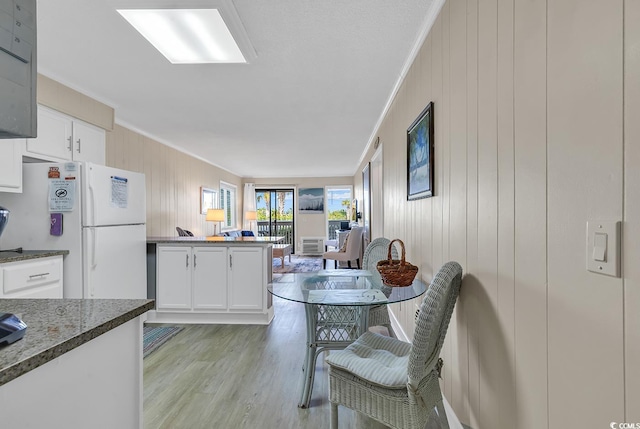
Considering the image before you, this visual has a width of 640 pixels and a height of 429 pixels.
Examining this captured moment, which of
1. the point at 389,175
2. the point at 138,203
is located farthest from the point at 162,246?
the point at 389,175

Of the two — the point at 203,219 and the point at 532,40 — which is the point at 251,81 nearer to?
the point at 532,40

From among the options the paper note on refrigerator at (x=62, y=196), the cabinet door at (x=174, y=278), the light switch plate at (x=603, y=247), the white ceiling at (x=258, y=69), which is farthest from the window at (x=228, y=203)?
the light switch plate at (x=603, y=247)

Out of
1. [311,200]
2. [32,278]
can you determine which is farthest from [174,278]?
[311,200]

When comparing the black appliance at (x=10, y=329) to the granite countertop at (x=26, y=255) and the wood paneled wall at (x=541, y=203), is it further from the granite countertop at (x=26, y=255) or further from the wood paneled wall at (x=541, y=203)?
the granite countertop at (x=26, y=255)

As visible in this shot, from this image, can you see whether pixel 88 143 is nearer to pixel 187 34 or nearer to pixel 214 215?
pixel 187 34

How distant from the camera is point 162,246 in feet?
11.4

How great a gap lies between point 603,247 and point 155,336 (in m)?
3.47

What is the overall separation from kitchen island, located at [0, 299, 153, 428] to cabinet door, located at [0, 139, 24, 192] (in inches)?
78.2

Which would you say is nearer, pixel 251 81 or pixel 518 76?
pixel 518 76

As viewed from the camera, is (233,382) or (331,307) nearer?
(331,307)

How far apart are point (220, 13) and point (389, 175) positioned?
2.26 metres

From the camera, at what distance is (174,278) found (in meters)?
3.48

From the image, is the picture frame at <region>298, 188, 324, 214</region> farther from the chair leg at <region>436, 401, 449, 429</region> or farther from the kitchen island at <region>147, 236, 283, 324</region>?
the chair leg at <region>436, 401, 449, 429</region>

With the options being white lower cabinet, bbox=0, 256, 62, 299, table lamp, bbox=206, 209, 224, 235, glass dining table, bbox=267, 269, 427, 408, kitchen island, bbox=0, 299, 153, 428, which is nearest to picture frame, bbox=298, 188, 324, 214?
Result: table lamp, bbox=206, 209, 224, 235
